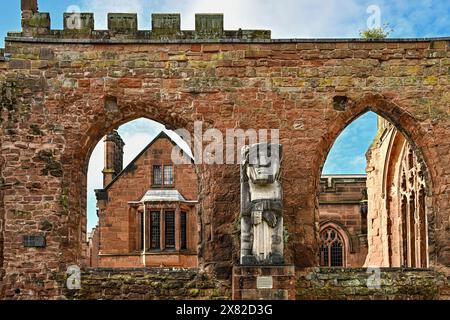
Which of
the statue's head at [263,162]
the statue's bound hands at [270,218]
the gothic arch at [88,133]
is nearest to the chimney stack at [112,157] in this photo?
the gothic arch at [88,133]

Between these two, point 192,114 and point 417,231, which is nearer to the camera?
point 192,114

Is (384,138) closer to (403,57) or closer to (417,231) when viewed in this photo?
(417,231)

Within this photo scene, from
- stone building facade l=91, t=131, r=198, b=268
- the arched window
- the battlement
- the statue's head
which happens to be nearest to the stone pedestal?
the statue's head

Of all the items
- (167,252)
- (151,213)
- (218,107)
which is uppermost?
(218,107)

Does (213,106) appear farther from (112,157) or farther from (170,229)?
(112,157)

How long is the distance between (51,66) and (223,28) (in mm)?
3029

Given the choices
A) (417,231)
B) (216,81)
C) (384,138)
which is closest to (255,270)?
(216,81)

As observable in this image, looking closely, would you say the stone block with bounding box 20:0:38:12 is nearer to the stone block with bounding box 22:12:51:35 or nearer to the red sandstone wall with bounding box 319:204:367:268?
the stone block with bounding box 22:12:51:35

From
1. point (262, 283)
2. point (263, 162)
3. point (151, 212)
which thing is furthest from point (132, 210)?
point (262, 283)

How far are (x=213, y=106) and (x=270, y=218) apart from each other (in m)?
2.77

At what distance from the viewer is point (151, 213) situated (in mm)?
26859

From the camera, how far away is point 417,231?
57.5ft

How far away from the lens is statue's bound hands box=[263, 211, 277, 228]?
12625mm

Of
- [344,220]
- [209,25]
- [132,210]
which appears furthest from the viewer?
[132,210]
